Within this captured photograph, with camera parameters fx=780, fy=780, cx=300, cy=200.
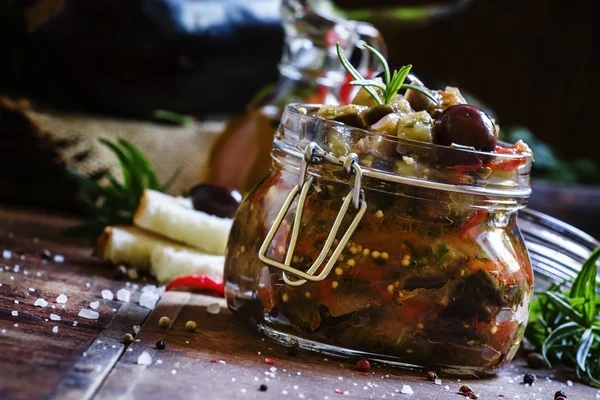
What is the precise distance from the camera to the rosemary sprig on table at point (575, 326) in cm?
138

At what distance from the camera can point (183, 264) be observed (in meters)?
1.59

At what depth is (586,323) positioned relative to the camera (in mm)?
1411

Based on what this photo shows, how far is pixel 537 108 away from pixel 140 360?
11.7ft

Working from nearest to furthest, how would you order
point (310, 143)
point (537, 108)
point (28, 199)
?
point (310, 143), point (28, 199), point (537, 108)

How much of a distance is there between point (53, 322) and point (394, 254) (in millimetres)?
524

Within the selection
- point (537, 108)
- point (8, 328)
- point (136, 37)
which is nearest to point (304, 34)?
point (136, 37)

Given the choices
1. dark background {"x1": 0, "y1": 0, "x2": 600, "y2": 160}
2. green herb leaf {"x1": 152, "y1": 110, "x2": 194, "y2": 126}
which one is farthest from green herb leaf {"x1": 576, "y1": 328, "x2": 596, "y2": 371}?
green herb leaf {"x1": 152, "y1": 110, "x2": 194, "y2": 126}

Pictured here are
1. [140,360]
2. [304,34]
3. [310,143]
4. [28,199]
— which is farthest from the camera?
[28,199]

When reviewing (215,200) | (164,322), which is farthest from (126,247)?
(164,322)

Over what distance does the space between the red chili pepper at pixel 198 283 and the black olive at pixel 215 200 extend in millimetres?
233

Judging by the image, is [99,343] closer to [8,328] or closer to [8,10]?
[8,328]

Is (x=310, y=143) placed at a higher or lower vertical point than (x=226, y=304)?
higher

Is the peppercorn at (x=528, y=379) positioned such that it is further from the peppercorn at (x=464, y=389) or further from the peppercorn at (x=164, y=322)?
the peppercorn at (x=164, y=322)

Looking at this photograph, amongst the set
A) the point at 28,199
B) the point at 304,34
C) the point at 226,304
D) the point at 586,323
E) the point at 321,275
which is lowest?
the point at 28,199
